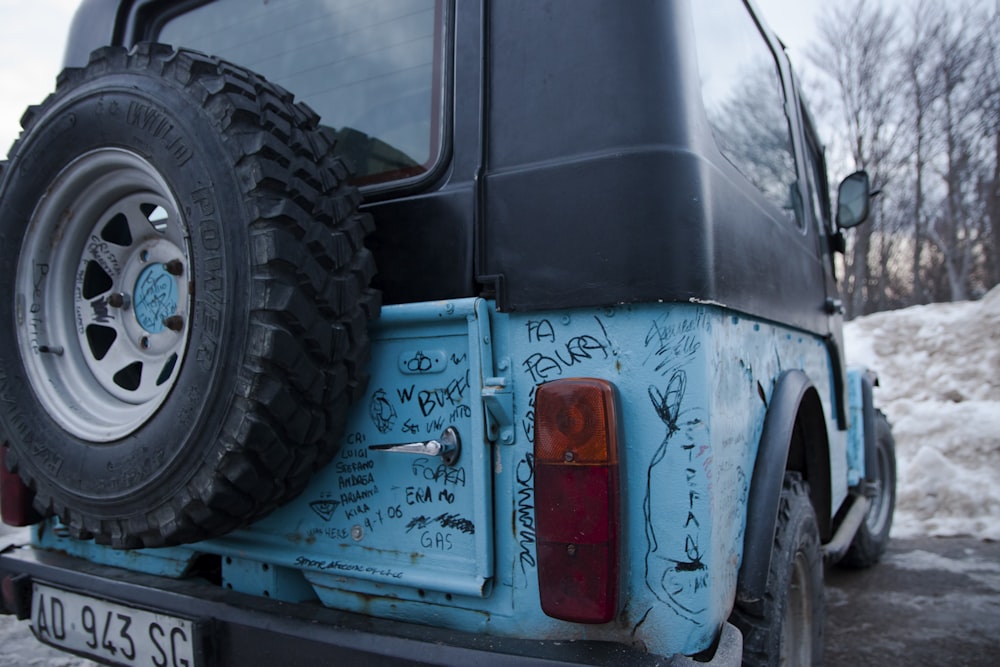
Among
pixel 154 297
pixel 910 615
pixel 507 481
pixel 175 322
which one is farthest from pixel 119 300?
pixel 910 615

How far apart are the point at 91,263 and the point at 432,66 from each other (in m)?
1.08

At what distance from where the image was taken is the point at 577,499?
4.46ft

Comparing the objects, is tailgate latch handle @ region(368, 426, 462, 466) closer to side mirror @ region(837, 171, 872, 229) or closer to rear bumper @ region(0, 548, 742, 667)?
rear bumper @ region(0, 548, 742, 667)

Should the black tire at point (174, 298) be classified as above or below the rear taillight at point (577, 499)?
above

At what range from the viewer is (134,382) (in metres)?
1.94

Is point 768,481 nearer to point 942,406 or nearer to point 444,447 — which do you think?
point 444,447

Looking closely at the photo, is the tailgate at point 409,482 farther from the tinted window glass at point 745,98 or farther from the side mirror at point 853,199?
the side mirror at point 853,199

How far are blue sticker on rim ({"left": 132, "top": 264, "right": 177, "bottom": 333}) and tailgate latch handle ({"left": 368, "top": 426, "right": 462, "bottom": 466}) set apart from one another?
2.42ft

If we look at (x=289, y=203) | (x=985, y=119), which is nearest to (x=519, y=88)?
(x=289, y=203)

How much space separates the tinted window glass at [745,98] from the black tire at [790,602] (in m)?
1.00

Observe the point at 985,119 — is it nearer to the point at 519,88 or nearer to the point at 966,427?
the point at 966,427

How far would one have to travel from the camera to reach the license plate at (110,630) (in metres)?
1.68

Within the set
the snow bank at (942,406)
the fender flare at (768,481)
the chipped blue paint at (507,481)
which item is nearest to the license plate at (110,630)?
the chipped blue paint at (507,481)

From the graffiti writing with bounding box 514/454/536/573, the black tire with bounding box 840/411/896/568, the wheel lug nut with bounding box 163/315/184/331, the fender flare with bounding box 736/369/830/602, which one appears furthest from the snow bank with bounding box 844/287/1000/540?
the wheel lug nut with bounding box 163/315/184/331
